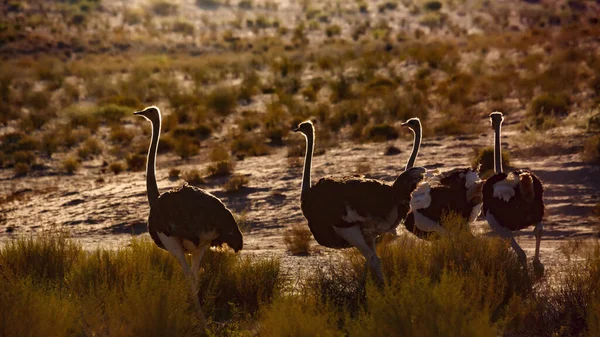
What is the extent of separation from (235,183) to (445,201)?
7.62 metres

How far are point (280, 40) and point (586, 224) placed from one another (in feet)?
131

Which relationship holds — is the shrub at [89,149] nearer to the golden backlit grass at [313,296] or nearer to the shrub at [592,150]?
the shrub at [592,150]

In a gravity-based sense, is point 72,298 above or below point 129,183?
above

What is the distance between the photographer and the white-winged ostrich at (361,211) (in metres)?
9.42

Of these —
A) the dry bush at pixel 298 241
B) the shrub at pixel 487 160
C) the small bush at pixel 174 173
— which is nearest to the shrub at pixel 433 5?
the small bush at pixel 174 173

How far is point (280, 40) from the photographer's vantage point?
53.0 meters

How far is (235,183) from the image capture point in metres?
17.8

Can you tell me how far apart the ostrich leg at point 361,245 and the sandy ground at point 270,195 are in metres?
2.37

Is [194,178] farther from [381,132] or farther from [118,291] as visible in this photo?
[118,291]

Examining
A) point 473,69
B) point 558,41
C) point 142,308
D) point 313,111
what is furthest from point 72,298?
point 558,41

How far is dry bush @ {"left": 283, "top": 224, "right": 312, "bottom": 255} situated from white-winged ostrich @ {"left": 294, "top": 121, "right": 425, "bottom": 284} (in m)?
3.17

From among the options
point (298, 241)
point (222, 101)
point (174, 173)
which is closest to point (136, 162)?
point (174, 173)

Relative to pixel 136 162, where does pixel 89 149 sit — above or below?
below

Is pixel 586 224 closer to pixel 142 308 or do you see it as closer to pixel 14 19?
pixel 142 308
